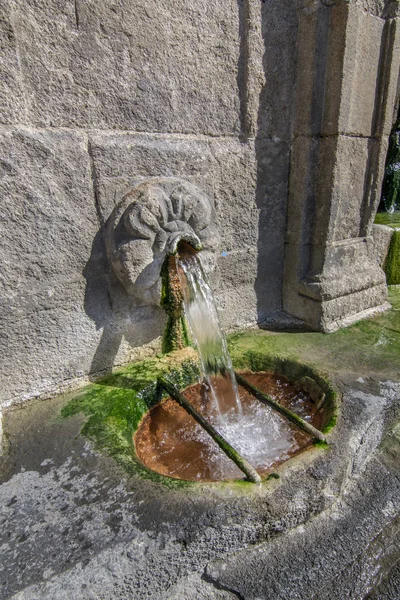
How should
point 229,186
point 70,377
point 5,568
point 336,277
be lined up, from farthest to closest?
1. point 336,277
2. point 229,186
3. point 70,377
4. point 5,568

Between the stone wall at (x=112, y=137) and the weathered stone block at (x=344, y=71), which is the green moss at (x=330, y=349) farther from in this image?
the weathered stone block at (x=344, y=71)

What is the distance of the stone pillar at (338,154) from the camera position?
2.38m

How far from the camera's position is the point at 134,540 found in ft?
4.08

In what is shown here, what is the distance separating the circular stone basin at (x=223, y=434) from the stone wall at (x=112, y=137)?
51 cm

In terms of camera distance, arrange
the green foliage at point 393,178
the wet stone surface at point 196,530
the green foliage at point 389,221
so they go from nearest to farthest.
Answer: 1. the wet stone surface at point 196,530
2. the green foliage at point 389,221
3. the green foliage at point 393,178

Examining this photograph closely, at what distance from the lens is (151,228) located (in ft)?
7.13

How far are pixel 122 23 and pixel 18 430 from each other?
2.07 m

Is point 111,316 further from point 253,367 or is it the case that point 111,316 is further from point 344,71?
point 344,71

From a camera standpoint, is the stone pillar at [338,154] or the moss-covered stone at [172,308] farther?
the stone pillar at [338,154]

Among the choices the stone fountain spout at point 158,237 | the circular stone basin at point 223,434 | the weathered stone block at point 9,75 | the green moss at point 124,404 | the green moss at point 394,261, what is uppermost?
the weathered stone block at point 9,75

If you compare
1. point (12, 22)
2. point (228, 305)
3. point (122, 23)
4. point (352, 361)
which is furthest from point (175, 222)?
point (352, 361)

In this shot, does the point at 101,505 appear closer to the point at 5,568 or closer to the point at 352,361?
the point at 5,568

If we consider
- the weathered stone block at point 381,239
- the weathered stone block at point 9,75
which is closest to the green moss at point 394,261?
the weathered stone block at point 381,239

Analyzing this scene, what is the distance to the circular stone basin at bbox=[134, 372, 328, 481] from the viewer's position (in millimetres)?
1781
